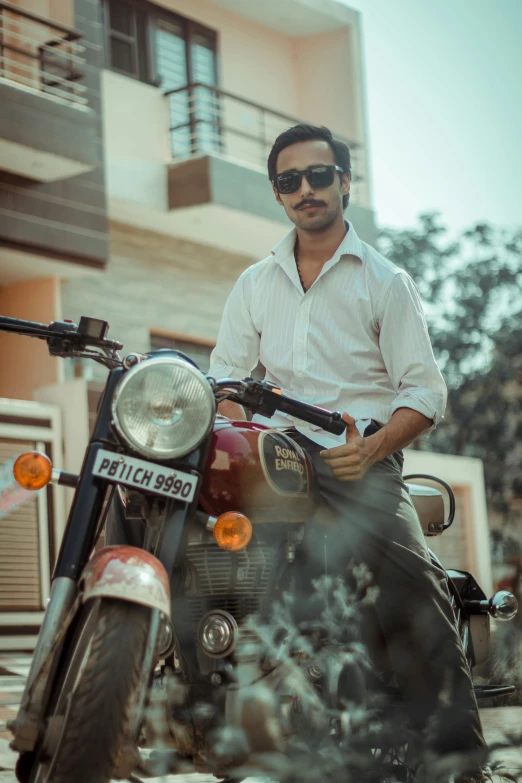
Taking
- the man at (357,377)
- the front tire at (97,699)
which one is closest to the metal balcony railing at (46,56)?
the man at (357,377)

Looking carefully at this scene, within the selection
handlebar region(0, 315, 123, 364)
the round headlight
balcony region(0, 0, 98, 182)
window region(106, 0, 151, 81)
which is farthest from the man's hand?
window region(106, 0, 151, 81)

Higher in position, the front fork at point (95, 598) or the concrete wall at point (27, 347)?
the concrete wall at point (27, 347)

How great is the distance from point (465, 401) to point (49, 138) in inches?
643

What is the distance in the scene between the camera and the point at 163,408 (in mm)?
2488

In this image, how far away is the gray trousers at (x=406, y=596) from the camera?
2900 mm

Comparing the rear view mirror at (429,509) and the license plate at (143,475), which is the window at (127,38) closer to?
the rear view mirror at (429,509)

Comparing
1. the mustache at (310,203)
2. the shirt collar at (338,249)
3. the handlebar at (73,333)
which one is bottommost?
the handlebar at (73,333)

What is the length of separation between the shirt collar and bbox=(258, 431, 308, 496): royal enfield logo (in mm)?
802

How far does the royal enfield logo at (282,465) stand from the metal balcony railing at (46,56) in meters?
9.73

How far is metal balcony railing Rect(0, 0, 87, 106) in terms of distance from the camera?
11703 millimetres

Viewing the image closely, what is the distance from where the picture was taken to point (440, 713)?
288cm

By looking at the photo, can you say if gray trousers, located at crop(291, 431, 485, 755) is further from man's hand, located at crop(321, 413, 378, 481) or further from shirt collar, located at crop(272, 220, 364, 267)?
shirt collar, located at crop(272, 220, 364, 267)

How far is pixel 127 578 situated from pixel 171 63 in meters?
13.5

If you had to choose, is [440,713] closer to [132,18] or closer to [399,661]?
[399,661]
